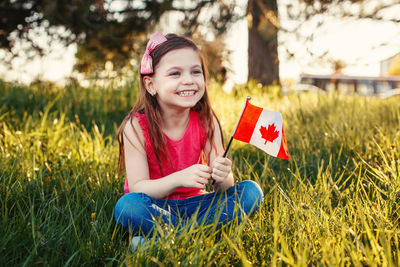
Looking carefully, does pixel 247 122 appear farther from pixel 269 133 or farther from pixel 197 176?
pixel 197 176

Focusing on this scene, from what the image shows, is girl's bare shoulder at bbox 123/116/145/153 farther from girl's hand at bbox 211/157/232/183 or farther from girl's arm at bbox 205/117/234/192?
girl's hand at bbox 211/157/232/183

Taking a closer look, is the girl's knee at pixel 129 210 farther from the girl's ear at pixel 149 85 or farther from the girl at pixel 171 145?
the girl's ear at pixel 149 85

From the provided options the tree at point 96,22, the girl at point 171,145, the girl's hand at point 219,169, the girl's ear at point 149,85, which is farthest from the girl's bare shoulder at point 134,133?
the tree at point 96,22

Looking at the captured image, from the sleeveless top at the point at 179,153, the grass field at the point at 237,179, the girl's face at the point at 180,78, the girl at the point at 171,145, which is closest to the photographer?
the grass field at the point at 237,179

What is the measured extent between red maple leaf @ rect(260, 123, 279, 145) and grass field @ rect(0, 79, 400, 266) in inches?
8.3

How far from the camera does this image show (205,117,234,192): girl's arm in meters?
1.62

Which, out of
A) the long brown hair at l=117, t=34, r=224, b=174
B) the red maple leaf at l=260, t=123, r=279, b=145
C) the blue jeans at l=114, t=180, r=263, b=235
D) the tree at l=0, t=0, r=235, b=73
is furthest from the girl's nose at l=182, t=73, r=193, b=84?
the tree at l=0, t=0, r=235, b=73

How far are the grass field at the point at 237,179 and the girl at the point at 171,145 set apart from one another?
124 mm

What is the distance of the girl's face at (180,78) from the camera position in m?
1.83

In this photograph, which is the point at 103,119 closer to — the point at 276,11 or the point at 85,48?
the point at 276,11

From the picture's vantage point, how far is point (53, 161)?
2.46 m

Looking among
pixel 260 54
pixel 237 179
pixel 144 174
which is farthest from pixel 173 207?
pixel 260 54

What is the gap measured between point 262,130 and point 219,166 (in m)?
0.24

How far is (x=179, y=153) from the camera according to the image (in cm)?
198
